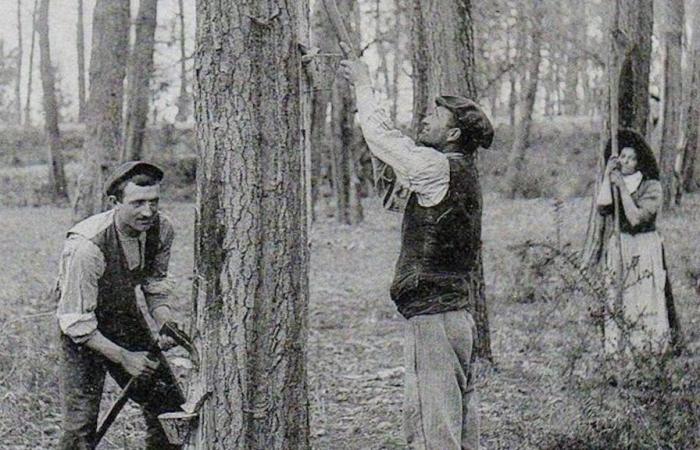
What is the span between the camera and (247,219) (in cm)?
451

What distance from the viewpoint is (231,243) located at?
14.8ft

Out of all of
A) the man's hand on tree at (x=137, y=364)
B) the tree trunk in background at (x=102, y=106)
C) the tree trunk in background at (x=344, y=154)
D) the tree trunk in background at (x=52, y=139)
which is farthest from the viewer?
the tree trunk in background at (x=52, y=139)

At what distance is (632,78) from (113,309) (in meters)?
8.24

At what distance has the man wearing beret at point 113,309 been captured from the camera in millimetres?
5242

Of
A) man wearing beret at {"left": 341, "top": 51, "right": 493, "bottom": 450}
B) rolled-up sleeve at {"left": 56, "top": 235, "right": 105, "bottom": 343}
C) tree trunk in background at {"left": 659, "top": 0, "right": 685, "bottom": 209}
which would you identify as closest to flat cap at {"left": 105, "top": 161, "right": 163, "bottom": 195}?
rolled-up sleeve at {"left": 56, "top": 235, "right": 105, "bottom": 343}

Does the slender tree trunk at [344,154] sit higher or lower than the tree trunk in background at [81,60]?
lower

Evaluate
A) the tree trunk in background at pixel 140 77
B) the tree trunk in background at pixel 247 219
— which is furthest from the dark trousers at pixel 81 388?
the tree trunk in background at pixel 140 77

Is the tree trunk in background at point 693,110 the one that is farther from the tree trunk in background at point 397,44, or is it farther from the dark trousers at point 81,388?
the dark trousers at point 81,388

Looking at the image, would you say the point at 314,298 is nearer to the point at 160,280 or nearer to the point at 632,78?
the point at 632,78

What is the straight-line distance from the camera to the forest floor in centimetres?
700

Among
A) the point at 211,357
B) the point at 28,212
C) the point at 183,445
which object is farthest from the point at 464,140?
the point at 28,212

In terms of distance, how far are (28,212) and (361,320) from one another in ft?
56.2

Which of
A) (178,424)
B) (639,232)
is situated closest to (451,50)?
(639,232)

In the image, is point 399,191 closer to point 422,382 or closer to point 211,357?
point 422,382
